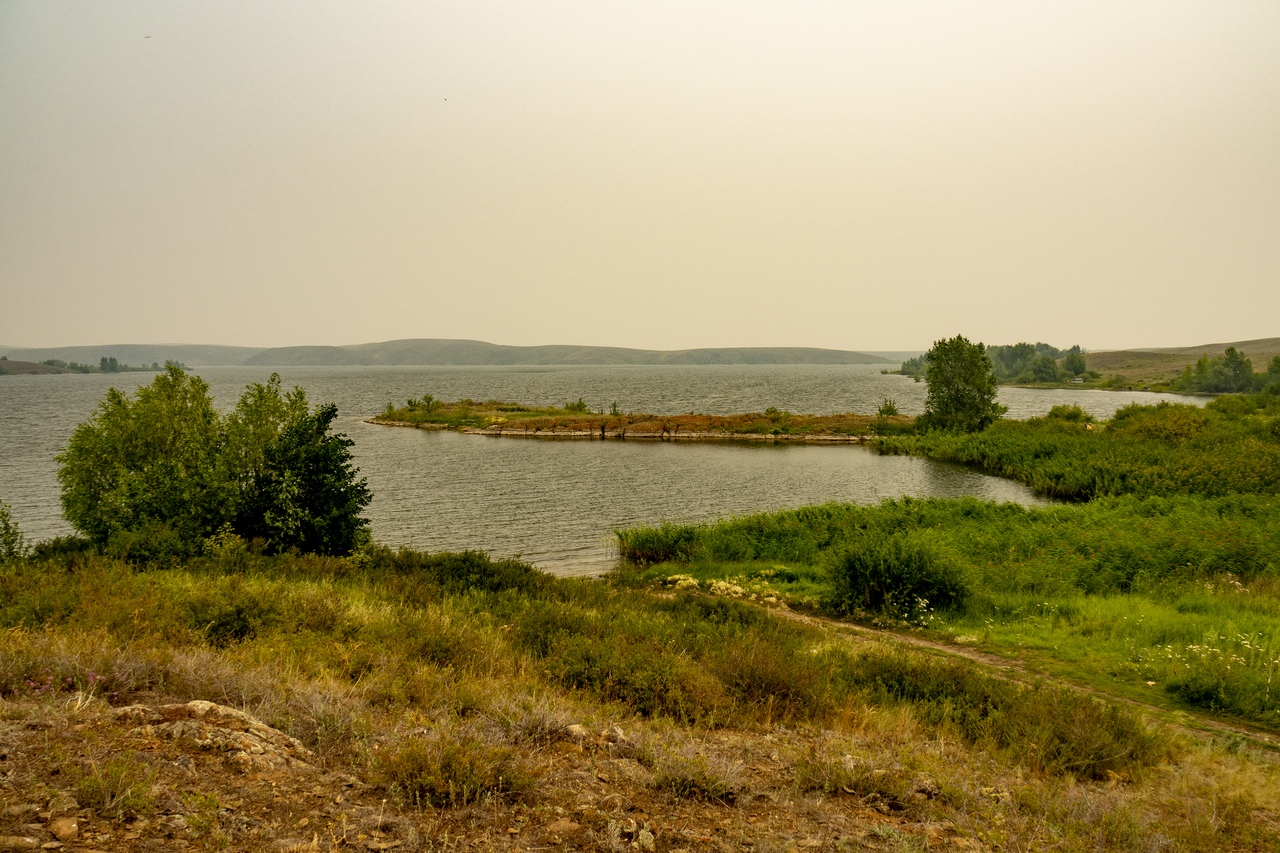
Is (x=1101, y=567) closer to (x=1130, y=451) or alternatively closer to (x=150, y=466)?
(x=1130, y=451)

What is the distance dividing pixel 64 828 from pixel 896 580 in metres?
17.8

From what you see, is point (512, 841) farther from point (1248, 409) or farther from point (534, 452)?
point (1248, 409)

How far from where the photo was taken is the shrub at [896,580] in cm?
1794

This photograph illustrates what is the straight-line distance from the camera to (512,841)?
532 cm

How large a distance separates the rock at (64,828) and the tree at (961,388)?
70.9 m

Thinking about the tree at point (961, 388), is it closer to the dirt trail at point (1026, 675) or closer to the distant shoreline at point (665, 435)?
the distant shoreline at point (665, 435)

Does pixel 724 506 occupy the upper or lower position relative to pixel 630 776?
lower

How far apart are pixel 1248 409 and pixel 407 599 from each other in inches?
3637

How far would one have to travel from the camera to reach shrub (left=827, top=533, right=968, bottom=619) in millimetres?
17938

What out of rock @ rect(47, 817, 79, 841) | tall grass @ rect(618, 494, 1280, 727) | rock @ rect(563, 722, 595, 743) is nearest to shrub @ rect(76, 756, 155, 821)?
rock @ rect(47, 817, 79, 841)

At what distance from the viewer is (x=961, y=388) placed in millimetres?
67875

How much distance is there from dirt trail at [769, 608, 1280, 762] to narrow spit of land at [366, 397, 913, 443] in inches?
2133

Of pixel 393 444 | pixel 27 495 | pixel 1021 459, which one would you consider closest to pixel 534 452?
pixel 393 444

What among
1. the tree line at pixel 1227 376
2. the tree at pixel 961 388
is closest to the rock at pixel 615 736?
the tree at pixel 961 388
